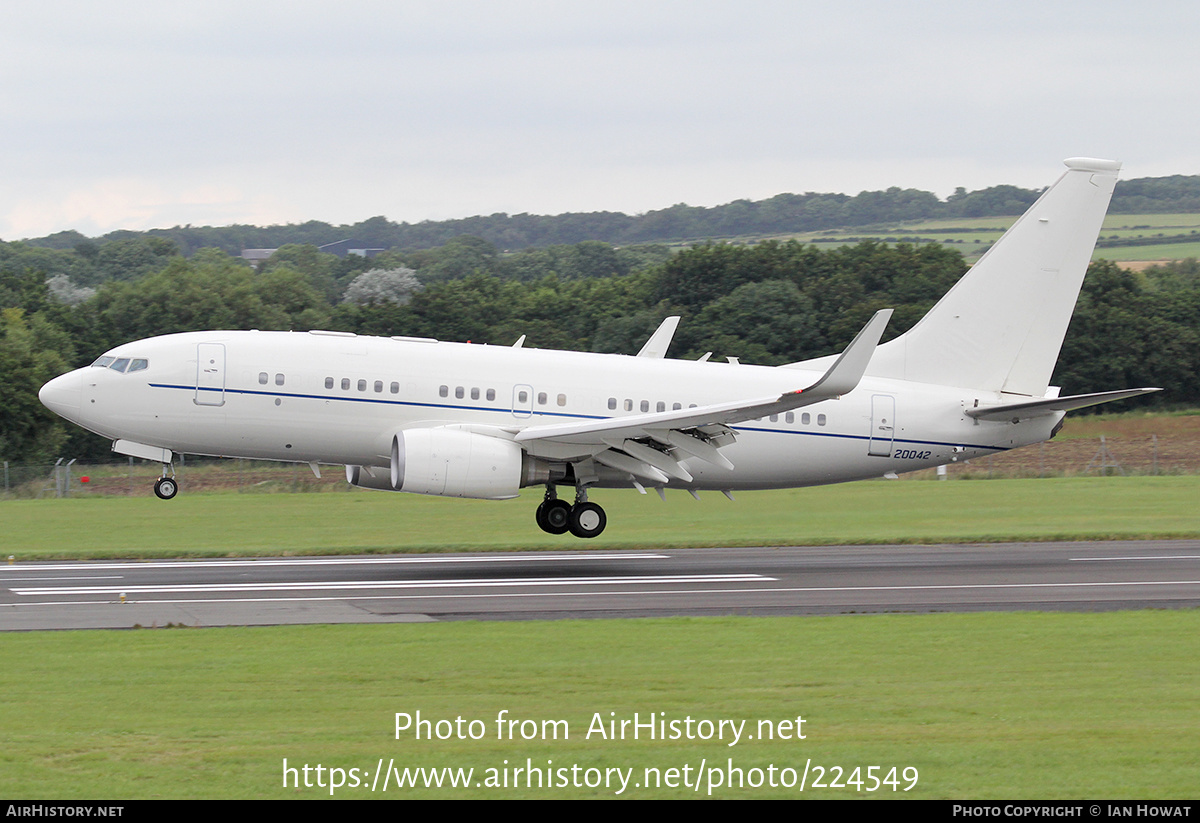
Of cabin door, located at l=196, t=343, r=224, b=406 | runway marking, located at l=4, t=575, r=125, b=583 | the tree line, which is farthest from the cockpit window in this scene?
the tree line

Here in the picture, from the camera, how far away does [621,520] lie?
36188 millimetres

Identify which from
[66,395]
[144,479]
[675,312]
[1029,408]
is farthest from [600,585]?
[675,312]

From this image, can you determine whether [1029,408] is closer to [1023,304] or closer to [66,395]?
[1023,304]

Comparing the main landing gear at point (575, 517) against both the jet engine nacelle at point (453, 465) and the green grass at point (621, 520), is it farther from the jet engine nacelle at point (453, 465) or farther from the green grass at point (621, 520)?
the green grass at point (621, 520)

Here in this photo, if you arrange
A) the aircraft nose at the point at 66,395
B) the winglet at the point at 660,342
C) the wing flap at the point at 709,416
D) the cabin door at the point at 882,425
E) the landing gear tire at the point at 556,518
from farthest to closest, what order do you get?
the winglet at the point at 660,342, the cabin door at the point at 882,425, the landing gear tire at the point at 556,518, the aircraft nose at the point at 66,395, the wing flap at the point at 709,416

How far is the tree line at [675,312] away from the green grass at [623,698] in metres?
42.0

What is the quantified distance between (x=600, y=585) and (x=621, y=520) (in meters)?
11.7

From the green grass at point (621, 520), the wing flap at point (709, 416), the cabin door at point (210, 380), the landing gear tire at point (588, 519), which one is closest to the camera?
the wing flap at point (709, 416)

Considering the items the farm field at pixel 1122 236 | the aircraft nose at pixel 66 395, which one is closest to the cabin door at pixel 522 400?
the aircraft nose at pixel 66 395

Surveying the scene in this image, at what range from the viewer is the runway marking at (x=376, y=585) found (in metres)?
23.7

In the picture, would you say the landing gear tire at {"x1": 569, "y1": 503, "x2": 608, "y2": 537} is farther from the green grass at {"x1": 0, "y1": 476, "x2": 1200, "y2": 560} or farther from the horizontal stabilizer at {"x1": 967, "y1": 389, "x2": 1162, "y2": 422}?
the horizontal stabilizer at {"x1": 967, "y1": 389, "x2": 1162, "y2": 422}
